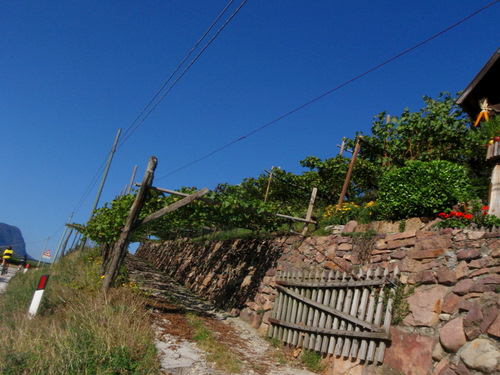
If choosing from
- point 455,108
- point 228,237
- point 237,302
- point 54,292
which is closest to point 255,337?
point 237,302

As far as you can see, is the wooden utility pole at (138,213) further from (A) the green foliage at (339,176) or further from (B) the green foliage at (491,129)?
(A) the green foliage at (339,176)

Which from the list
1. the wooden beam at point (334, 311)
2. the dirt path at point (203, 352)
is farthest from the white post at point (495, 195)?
the dirt path at point (203, 352)

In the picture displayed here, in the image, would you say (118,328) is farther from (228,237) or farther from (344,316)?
(228,237)

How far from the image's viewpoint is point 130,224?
7445 millimetres

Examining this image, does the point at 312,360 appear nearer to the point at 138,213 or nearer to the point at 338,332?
the point at 338,332

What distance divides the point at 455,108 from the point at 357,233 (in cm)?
824

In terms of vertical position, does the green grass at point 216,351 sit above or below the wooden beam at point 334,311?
below

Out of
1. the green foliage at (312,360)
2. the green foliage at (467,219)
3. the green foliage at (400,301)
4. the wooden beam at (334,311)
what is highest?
the green foliage at (467,219)

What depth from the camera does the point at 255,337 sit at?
7.29m

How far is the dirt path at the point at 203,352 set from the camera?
495cm

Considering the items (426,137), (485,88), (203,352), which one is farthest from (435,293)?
(426,137)

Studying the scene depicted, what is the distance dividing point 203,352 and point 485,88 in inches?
357

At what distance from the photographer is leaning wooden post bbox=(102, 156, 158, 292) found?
727cm

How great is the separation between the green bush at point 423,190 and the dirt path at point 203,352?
3236 millimetres
